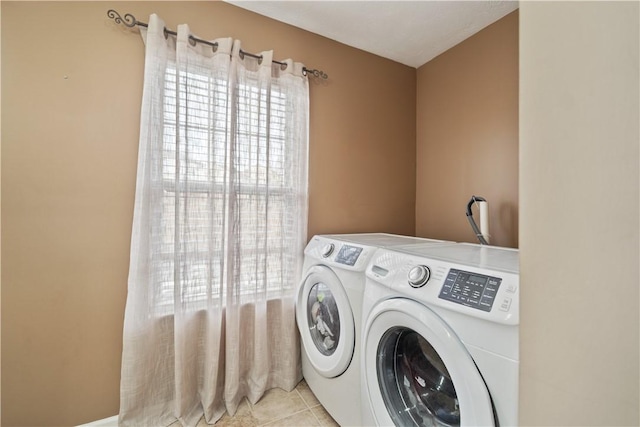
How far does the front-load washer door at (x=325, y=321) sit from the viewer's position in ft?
4.17

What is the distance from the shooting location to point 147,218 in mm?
1358

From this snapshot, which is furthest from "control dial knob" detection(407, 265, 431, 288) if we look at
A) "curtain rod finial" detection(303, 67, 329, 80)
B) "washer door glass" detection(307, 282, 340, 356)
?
"curtain rod finial" detection(303, 67, 329, 80)

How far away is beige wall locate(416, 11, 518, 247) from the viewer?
1.67 m

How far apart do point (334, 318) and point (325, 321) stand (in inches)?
4.1

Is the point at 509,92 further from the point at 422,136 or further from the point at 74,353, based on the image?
the point at 74,353

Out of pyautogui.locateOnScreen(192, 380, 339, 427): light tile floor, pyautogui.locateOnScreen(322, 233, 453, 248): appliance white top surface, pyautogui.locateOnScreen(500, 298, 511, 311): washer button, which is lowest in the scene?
pyautogui.locateOnScreen(192, 380, 339, 427): light tile floor

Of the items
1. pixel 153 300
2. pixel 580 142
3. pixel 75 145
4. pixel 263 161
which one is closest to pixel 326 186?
pixel 263 161

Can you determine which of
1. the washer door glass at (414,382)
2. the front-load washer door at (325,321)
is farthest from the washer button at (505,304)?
the front-load washer door at (325,321)

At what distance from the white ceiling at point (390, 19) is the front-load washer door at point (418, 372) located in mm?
1763

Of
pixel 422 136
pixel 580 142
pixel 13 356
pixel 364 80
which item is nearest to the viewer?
pixel 580 142

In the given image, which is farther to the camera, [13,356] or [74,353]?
[74,353]

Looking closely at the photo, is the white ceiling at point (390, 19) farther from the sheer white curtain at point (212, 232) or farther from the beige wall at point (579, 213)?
the beige wall at point (579, 213)

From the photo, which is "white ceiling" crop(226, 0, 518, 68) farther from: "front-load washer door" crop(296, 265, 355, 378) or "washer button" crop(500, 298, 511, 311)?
"washer button" crop(500, 298, 511, 311)

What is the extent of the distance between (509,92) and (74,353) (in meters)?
2.83
